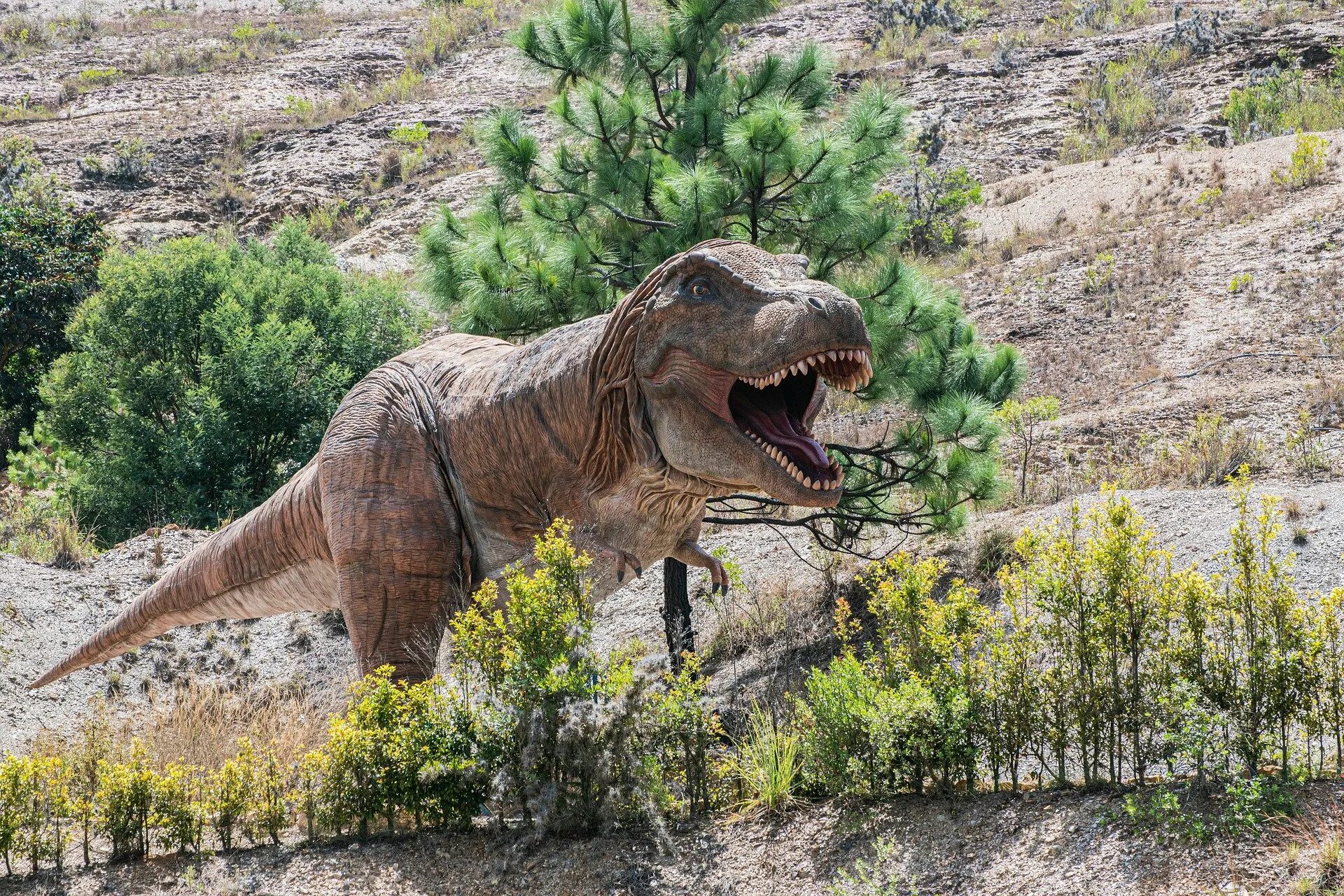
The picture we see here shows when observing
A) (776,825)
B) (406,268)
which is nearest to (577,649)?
(776,825)

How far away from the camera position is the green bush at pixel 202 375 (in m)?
14.0

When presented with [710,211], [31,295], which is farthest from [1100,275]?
[31,295]

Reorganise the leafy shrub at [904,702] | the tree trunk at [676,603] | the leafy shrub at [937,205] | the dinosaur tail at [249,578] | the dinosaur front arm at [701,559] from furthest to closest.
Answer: the leafy shrub at [937,205] < the tree trunk at [676,603] < the dinosaur tail at [249,578] < the dinosaur front arm at [701,559] < the leafy shrub at [904,702]

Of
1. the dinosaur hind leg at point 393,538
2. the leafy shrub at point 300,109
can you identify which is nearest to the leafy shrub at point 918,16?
the leafy shrub at point 300,109

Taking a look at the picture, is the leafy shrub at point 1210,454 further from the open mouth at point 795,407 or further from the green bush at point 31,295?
the green bush at point 31,295

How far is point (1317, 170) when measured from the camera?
17578 mm

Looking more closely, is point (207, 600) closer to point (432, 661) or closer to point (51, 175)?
point (432, 661)

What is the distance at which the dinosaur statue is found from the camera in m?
4.11

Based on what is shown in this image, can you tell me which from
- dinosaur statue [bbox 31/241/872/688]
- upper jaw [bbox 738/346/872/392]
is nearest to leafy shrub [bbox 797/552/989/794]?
dinosaur statue [bbox 31/241/872/688]

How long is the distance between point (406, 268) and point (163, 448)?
8184mm

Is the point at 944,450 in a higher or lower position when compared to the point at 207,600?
higher

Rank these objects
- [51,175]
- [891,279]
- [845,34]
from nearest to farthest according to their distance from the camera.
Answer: [891,279] < [51,175] < [845,34]

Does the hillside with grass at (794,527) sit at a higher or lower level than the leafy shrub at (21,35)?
lower

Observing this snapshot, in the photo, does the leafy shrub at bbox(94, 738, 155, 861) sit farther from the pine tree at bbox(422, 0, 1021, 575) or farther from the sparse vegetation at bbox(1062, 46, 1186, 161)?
the sparse vegetation at bbox(1062, 46, 1186, 161)
